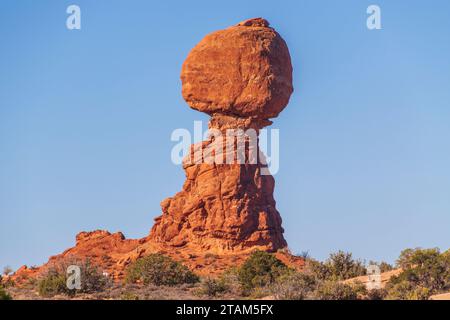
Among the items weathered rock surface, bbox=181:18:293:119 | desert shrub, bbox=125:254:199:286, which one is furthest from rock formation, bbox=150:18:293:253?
desert shrub, bbox=125:254:199:286

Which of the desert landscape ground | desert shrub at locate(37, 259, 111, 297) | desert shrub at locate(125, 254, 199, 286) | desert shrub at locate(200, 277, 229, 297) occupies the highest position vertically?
the desert landscape ground

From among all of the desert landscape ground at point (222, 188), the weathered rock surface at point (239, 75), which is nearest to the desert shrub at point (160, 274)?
the desert landscape ground at point (222, 188)

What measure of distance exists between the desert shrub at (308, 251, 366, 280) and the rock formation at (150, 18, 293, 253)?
986 cm

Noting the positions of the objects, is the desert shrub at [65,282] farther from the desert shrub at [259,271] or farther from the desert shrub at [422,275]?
the desert shrub at [422,275]

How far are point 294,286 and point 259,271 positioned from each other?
6.73 m

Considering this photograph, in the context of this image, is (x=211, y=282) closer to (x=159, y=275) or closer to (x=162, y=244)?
(x=159, y=275)

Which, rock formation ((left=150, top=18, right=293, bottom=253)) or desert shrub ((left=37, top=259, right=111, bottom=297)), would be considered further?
rock formation ((left=150, top=18, right=293, bottom=253))

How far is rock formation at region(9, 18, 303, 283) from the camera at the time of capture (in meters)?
45.1

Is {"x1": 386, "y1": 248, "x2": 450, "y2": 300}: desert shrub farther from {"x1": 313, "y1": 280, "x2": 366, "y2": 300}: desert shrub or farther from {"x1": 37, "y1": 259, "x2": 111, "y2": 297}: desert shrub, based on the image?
{"x1": 37, "y1": 259, "x2": 111, "y2": 297}: desert shrub

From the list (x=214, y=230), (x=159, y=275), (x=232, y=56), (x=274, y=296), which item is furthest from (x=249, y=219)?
(x=274, y=296)

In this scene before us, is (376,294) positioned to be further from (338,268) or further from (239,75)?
(239,75)

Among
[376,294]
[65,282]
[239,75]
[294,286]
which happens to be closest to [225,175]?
[239,75]
